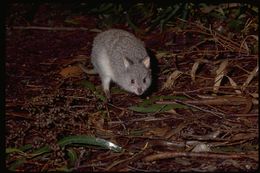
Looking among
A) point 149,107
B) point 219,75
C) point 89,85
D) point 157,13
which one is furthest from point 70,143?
point 157,13

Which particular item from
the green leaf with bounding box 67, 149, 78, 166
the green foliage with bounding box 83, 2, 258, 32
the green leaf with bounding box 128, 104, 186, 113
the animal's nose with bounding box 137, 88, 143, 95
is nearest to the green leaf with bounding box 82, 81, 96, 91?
the animal's nose with bounding box 137, 88, 143, 95

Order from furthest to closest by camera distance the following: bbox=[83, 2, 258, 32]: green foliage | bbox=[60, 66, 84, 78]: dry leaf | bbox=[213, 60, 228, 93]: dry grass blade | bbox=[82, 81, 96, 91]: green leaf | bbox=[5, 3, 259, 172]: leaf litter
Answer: bbox=[83, 2, 258, 32]: green foliage, bbox=[60, 66, 84, 78]: dry leaf, bbox=[82, 81, 96, 91]: green leaf, bbox=[213, 60, 228, 93]: dry grass blade, bbox=[5, 3, 259, 172]: leaf litter

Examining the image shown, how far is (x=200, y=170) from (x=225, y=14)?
14.6 feet

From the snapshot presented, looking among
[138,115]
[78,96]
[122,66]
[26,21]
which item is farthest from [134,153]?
[26,21]

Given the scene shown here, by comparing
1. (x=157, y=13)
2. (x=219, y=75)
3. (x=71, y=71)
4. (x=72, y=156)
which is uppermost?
(x=157, y=13)

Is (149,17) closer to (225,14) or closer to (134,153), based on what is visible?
(225,14)

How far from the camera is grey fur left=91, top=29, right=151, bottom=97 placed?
600 cm

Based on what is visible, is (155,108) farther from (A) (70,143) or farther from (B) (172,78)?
(A) (70,143)

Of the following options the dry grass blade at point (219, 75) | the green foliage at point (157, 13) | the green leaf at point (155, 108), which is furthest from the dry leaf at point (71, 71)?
the dry grass blade at point (219, 75)

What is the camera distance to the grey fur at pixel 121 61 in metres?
6.00

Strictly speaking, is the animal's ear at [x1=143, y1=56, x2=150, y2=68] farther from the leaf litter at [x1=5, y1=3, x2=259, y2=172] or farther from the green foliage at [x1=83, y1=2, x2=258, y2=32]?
the green foliage at [x1=83, y1=2, x2=258, y2=32]

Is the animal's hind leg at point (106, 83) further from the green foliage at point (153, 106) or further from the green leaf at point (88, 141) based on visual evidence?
the green leaf at point (88, 141)

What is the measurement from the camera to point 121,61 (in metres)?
6.21

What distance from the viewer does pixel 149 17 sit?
822 cm
